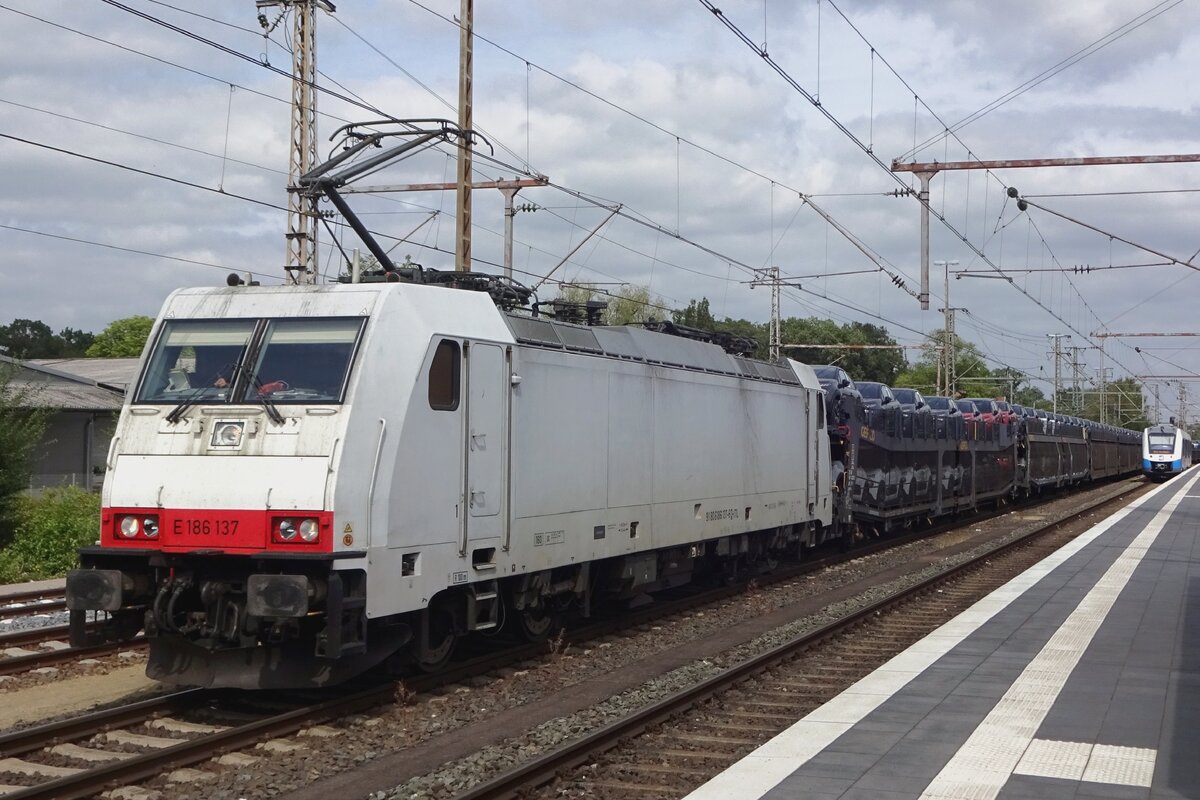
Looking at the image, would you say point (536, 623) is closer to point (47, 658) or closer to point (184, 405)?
point (184, 405)

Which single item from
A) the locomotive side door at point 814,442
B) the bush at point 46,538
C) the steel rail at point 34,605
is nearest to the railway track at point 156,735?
the steel rail at point 34,605

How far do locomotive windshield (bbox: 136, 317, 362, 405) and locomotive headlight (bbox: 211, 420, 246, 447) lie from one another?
0.80ft

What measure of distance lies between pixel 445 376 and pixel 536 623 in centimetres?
353

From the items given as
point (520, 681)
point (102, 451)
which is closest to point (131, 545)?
point (520, 681)

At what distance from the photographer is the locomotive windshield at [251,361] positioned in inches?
376

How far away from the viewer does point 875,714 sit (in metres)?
9.19

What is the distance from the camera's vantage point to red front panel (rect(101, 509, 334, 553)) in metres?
8.82

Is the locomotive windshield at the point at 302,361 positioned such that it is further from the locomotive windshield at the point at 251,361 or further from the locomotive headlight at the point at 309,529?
the locomotive headlight at the point at 309,529

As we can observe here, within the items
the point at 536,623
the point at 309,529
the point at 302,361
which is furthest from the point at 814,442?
the point at 309,529

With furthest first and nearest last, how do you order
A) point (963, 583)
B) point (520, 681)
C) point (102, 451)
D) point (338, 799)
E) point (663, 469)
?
point (102, 451) → point (963, 583) → point (663, 469) → point (520, 681) → point (338, 799)

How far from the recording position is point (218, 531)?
356 inches

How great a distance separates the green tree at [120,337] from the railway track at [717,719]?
6420 centimetres

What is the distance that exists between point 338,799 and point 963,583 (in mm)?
13532

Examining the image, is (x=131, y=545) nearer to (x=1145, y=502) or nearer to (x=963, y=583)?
(x=963, y=583)
